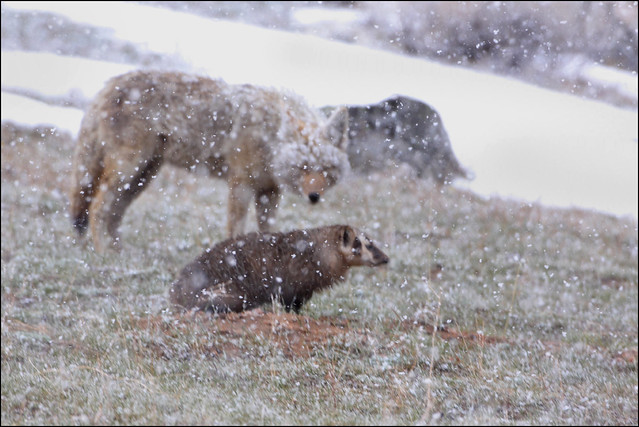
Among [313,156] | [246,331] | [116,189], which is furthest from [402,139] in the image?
[246,331]

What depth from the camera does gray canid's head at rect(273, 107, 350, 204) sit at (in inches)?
193

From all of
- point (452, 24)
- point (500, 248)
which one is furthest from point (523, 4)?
point (500, 248)

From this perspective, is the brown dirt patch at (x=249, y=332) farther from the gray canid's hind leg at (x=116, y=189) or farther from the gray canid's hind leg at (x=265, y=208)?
the gray canid's hind leg at (x=116, y=189)

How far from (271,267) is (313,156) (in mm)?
1057

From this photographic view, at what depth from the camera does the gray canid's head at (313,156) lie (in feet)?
16.0

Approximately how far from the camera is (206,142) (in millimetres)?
5914

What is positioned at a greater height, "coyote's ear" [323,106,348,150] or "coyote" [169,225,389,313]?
"coyote's ear" [323,106,348,150]

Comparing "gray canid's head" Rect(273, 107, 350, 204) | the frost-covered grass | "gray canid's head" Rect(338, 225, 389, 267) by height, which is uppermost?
"gray canid's head" Rect(273, 107, 350, 204)

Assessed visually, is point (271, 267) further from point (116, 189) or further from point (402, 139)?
point (402, 139)

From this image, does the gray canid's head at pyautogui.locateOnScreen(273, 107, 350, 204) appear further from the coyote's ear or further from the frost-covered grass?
the frost-covered grass

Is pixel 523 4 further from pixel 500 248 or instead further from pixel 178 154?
pixel 178 154

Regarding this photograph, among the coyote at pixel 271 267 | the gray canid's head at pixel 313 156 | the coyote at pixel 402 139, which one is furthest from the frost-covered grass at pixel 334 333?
the gray canid's head at pixel 313 156

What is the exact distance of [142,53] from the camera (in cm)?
649

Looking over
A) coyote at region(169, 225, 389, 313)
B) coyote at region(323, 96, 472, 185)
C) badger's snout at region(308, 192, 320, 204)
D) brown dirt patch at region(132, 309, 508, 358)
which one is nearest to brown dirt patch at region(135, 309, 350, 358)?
brown dirt patch at region(132, 309, 508, 358)
